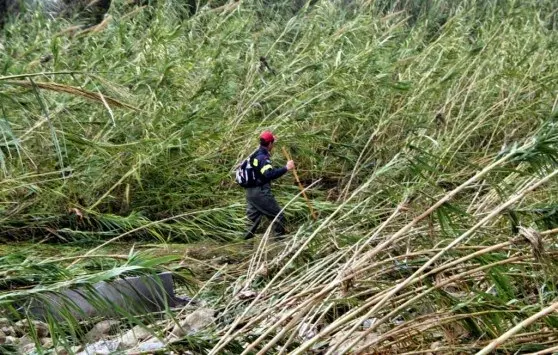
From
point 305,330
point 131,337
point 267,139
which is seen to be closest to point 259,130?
point 267,139

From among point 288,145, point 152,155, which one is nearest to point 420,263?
point 152,155

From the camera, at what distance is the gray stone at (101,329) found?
4.09 m

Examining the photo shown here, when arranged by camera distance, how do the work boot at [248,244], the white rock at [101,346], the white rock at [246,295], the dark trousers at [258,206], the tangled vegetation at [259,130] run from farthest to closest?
the dark trousers at [258,206] → the work boot at [248,244] → the tangled vegetation at [259,130] → the white rock at [246,295] → the white rock at [101,346]

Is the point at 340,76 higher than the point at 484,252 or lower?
lower

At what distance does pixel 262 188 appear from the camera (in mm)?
7449

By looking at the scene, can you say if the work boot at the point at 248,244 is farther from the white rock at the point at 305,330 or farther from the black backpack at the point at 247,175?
the white rock at the point at 305,330

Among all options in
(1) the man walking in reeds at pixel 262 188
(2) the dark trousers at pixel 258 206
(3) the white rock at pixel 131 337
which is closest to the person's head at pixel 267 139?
(1) the man walking in reeds at pixel 262 188

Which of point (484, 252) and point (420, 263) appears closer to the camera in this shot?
point (484, 252)

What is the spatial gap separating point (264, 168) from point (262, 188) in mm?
187

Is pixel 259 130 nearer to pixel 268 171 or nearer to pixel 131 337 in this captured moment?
pixel 268 171

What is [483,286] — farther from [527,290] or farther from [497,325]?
[497,325]

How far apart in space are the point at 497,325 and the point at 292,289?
0.91 meters

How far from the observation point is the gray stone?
13.4 feet

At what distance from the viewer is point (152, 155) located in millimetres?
7426
